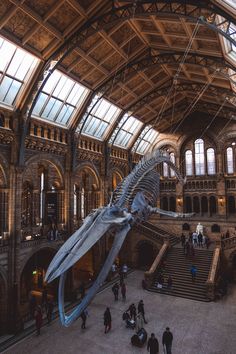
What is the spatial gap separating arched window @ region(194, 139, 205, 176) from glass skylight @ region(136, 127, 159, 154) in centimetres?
483

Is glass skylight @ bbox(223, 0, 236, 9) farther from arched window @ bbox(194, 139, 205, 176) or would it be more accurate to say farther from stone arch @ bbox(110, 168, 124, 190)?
arched window @ bbox(194, 139, 205, 176)

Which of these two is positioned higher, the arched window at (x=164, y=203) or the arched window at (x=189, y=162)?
the arched window at (x=189, y=162)

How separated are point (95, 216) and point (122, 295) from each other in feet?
35.9

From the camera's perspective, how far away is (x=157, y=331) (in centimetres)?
1213

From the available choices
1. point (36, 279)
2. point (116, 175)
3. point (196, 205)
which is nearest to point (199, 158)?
point (196, 205)

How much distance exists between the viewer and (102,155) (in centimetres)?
2238

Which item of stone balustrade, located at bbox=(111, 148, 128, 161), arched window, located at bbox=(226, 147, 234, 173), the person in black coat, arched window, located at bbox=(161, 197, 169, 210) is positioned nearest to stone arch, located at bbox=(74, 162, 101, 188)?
stone balustrade, located at bbox=(111, 148, 128, 161)

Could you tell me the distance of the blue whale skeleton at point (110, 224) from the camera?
5.60 metres

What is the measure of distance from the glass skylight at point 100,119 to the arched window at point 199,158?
1032 cm

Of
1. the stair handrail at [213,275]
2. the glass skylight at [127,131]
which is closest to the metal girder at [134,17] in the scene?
the glass skylight at [127,131]

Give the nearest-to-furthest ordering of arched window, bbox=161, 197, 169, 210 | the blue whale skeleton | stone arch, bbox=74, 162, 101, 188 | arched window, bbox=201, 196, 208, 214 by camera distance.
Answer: the blue whale skeleton < stone arch, bbox=74, 162, 101, 188 < arched window, bbox=201, 196, 208, 214 < arched window, bbox=161, 197, 169, 210

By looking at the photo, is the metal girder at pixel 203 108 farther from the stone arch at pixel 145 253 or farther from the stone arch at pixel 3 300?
the stone arch at pixel 3 300

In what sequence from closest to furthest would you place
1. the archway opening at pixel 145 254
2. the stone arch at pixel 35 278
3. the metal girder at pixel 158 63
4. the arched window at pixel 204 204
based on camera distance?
1. the metal girder at pixel 158 63
2. the stone arch at pixel 35 278
3. the archway opening at pixel 145 254
4. the arched window at pixel 204 204

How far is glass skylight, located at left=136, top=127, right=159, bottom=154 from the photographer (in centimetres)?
2853
